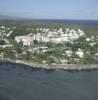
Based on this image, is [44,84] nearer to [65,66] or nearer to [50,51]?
[65,66]

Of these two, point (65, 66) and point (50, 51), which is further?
point (50, 51)

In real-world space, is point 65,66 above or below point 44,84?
above

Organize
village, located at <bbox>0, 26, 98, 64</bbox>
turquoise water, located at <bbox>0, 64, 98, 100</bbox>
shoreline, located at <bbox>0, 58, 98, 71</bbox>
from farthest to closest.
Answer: village, located at <bbox>0, 26, 98, 64</bbox>
shoreline, located at <bbox>0, 58, 98, 71</bbox>
turquoise water, located at <bbox>0, 64, 98, 100</bbox>

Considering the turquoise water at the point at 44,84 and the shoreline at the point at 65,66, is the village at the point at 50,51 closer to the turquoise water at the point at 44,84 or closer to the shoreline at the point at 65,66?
the shoreline at the point at 65,66

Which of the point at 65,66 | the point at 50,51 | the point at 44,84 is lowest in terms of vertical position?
the point at 44,84

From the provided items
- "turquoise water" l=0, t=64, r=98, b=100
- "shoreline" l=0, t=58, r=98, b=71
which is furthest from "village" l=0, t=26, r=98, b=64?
"turquoise water" l=0, t=64, r=98, b=100

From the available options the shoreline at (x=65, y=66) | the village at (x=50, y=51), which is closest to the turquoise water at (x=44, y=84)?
the shoreline at (x=65, y=66)

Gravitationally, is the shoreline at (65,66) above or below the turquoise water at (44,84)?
above

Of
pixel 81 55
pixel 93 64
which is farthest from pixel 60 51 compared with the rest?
pixel 93 64

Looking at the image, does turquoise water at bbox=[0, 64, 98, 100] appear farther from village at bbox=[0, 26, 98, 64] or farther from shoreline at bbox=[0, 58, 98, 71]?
village at bbox=[0, 26, 98, 64]

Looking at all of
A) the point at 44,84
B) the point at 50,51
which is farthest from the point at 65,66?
the point at 44,84
